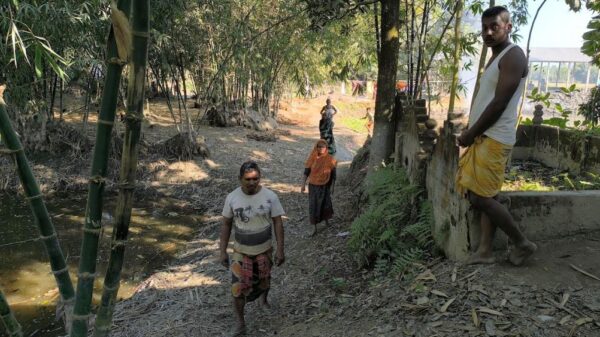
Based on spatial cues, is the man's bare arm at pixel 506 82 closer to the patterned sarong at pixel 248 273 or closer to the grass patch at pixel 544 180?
the patterned sarong at pixel 248 273

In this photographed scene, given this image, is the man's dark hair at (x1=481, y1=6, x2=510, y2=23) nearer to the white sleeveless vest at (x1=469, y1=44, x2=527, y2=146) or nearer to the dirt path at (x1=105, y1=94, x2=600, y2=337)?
the white sleeveless vest at (x1=469, y1=44, x2=527, y2=146)

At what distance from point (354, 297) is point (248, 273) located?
0.98m

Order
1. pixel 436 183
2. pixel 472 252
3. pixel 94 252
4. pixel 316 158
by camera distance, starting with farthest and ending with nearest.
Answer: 1. pixel 316 158
2. pixel 436 183
3. pixel 472 252
4. pixel 94 252

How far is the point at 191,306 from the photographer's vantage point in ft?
16.3

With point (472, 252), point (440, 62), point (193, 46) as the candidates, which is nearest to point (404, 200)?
point (472, 252)

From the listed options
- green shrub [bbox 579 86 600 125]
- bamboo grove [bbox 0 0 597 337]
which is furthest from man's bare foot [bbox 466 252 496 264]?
green shrub [bbox 579 86 600 125]

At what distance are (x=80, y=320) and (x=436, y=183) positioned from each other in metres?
3.43

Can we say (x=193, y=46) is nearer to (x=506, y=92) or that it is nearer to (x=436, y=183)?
(x=436, y=183)

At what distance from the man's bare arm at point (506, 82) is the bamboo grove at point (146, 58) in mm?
2108

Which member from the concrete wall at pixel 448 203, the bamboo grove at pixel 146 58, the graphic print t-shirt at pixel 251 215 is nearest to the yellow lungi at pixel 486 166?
the concrete wall at pixel 448 203

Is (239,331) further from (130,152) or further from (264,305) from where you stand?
(130,152)

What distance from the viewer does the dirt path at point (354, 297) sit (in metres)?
2.82

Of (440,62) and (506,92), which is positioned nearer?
(506,92)

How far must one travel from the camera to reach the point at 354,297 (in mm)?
4145
